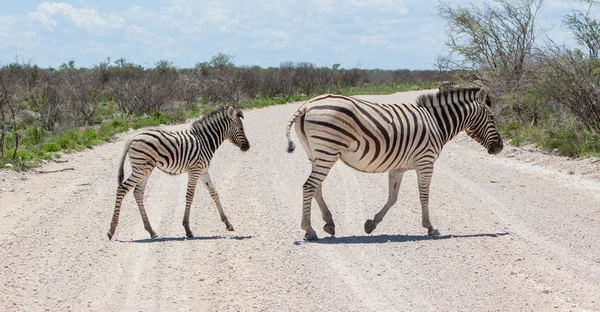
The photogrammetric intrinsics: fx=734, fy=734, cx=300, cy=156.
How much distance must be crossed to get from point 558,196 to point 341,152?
4919 mm

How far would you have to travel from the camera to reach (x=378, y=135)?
31.1 feet

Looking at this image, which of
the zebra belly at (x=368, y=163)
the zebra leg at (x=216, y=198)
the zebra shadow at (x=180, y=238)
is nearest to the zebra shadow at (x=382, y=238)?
the zebra belly at (x=368, y=163)

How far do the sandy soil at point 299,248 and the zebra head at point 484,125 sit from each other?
103cm

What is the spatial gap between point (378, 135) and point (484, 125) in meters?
2.12

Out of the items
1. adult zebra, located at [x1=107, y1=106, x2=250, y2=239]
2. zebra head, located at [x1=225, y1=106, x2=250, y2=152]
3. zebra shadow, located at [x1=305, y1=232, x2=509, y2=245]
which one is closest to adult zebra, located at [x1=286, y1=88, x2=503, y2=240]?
zebra shadow, located at [x1=305, y1=232, x2=509, y2=245]

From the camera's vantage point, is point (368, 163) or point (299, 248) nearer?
point (299, 248)

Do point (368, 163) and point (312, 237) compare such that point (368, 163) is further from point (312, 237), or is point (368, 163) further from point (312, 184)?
point (312, 237)

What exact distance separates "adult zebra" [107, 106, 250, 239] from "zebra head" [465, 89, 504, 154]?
141 inches

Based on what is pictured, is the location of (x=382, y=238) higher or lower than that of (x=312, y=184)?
lower

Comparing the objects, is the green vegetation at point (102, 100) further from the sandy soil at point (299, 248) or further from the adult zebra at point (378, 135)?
the adult zebra at point (378, 135)

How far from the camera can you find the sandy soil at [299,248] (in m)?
6.72

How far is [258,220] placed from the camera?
10.6 m

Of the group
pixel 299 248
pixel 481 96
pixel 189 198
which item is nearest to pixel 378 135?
pixel 299 248

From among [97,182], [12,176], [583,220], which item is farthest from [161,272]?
[12,176]
